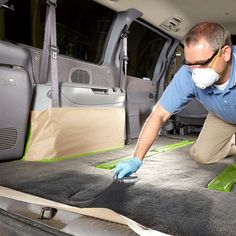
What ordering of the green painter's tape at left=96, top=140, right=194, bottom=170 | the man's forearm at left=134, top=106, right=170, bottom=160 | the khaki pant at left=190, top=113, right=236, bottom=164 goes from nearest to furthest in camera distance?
the man's forearm at left=134, top=106, right=170, bottom=160, the green painter's tape at left=96, top=140, right=194, bottom=170, the khaki pant at left=190, top=113, right=236, bottom=164

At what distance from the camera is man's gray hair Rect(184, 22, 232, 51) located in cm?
152

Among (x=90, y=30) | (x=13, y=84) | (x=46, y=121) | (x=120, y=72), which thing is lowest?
(x=46, y=121)

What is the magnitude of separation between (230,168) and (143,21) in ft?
7.63

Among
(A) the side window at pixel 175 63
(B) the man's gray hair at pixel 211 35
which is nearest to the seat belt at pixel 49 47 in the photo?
(B) the man's gray hair at pixel 211 35

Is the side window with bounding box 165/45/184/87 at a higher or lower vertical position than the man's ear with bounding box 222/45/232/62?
higher

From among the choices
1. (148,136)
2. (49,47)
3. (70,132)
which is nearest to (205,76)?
(148,136)

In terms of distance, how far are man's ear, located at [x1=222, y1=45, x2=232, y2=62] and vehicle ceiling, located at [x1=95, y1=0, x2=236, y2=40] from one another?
1.71 metres

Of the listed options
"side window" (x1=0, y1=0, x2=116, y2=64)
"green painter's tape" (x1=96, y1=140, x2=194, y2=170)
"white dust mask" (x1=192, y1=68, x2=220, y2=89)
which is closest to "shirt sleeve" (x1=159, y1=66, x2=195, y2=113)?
"white dust mask" (x1=192, y1=68, x2=220, y2=89)

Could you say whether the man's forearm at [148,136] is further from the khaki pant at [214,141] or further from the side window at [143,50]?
the side window at [143,50]

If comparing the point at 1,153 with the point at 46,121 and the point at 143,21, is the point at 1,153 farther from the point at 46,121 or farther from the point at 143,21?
the point at 143,21

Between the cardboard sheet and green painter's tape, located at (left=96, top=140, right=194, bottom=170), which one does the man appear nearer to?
green painter's tape, located at (left=96, top=140, right=194, bottom=170)

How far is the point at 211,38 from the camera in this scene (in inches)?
60.0

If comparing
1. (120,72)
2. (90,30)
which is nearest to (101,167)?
(120,72)

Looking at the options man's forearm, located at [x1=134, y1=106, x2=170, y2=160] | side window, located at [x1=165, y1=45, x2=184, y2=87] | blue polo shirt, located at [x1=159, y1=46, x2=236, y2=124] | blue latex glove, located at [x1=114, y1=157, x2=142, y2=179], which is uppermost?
side window, located at [x1=165, y1=45, x2=184, y2=87]
